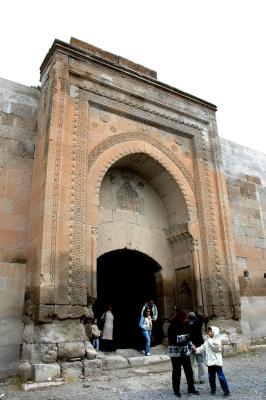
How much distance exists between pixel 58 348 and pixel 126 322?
173 inches

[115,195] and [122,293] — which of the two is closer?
[115,195]

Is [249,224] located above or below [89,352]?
above

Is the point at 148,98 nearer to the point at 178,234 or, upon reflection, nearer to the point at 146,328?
→ the point at 178,234

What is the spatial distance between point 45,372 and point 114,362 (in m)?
1.39

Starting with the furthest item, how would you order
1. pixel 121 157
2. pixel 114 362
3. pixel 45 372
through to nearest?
pixel 121 157 → pixel 114 362 → pixel 45 372

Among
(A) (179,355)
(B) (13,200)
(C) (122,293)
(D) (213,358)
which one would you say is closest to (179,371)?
(A) (179,355)

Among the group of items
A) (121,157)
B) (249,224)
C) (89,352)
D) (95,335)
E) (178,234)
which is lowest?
(89,352)

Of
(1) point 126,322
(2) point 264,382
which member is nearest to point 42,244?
(2) point 264,382

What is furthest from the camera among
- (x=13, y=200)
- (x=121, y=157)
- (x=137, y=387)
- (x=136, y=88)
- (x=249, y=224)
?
(x=249, y=224)

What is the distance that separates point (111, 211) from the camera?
309 inches

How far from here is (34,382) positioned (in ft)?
16.1

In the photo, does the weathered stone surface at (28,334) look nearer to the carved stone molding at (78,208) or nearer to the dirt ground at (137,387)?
the dirt ground at (137,387)

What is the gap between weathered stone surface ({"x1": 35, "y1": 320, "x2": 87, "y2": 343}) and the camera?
5.31 metres

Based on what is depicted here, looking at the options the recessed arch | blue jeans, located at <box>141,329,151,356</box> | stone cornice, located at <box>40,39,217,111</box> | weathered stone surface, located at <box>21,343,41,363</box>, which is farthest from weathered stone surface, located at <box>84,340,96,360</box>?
stone cornice, located at <box>40,39,217,111</box>
